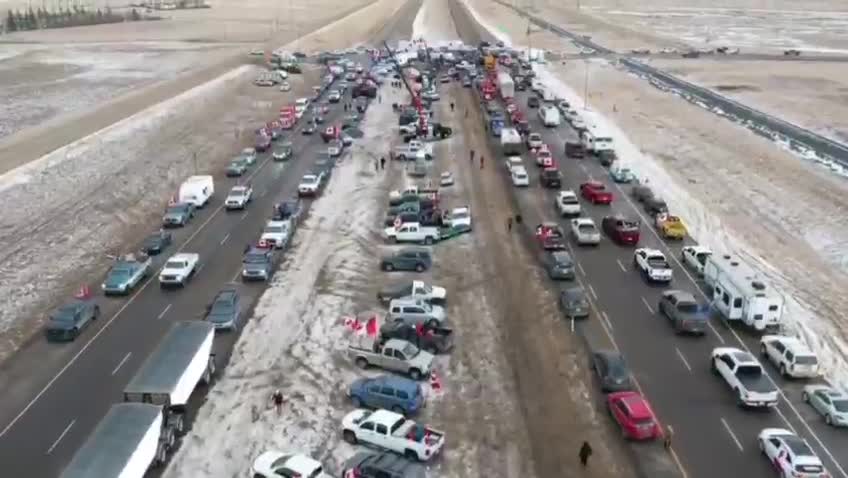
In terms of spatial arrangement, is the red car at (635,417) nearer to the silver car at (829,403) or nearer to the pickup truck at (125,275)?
the silver car at (829,403)

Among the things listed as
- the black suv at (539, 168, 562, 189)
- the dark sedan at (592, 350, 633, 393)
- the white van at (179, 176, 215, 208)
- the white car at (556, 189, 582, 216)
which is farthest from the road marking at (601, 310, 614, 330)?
the white van at (179, 176, 215, 208)

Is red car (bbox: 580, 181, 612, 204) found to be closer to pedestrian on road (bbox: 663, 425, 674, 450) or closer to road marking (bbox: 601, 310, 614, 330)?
road marking (bbox: 601, 310, 614, 330)

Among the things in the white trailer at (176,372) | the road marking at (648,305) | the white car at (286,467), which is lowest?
the road marking at (648,305)

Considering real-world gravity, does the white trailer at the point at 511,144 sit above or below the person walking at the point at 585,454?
below

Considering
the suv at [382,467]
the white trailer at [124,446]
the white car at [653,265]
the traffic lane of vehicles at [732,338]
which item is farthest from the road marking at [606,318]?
the white trailer at [124,446]

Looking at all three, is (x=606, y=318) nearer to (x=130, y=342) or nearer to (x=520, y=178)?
(x=130, y=342)

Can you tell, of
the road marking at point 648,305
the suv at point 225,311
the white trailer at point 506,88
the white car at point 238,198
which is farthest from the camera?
the white trailer at point 506,88

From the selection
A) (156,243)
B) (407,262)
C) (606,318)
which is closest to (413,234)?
(407,262)
